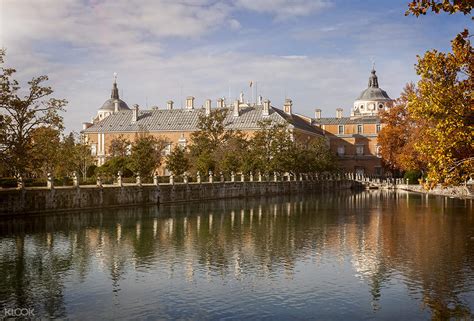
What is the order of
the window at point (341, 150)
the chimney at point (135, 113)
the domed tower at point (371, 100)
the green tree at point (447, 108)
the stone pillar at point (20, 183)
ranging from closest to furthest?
the green tree at point (447, 108) → the stone pillar at point (20, 183) → the chimney at point (135, 113) → the window at point (341, 150) → the domed tower at point (371, 100)

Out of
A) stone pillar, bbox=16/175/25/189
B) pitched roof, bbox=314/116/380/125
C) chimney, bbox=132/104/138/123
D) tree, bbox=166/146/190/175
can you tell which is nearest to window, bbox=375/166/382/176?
pitched roof, bbox=314/116/380/125

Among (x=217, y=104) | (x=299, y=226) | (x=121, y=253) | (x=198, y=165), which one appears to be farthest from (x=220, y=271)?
(x=217, y=104)

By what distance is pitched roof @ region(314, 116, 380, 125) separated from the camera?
336 feet

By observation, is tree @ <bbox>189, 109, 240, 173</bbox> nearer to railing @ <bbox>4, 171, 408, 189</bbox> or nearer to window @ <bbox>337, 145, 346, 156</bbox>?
railing @ <bbox>4, 171, 408, 189</bbox>

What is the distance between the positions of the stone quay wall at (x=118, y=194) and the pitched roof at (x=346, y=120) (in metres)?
46.1

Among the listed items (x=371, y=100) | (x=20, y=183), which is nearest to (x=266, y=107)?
(x=371, y=100)

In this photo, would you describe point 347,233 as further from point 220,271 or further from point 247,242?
point 220,271

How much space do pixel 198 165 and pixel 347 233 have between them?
3304cm

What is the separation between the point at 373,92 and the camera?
118 metres

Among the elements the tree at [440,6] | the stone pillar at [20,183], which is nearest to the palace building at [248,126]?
the stone pillar at [20,183]

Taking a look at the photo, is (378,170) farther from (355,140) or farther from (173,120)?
(173,120)

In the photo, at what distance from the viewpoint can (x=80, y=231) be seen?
929 inches

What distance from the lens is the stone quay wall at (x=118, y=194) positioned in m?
29.8

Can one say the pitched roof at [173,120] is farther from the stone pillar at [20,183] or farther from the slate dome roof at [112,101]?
the stone pillar at [20,183]
